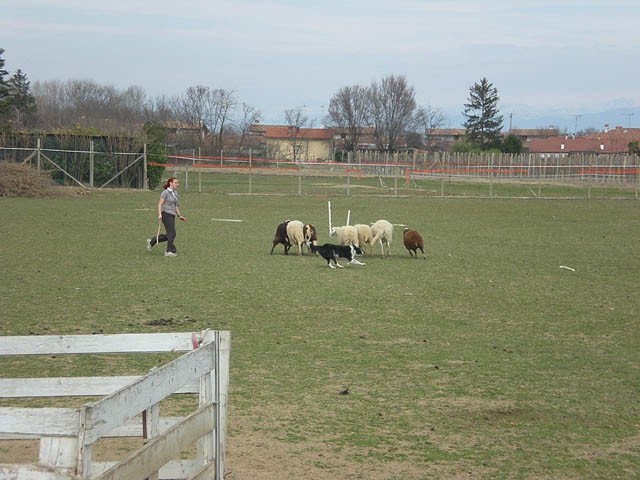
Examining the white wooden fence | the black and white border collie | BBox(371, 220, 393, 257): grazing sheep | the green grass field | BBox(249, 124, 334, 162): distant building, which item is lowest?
the green grass field

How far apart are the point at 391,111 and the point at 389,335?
104644 mm

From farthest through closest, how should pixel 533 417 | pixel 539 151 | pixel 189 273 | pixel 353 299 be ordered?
1. pixel 539 151
2. pixel 189 273
3. pixel 353 299
4. pixel 533 417

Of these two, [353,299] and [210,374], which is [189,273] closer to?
[353,299]

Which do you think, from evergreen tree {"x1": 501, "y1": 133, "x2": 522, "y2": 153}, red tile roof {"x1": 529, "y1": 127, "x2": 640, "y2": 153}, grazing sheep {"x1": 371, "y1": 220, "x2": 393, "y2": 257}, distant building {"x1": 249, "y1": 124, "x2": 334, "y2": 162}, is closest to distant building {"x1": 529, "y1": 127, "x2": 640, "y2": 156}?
red tile roof {"x1": 529, "y1": 127, "x2": 640, "y2": 153}

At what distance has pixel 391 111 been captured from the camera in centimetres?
11512

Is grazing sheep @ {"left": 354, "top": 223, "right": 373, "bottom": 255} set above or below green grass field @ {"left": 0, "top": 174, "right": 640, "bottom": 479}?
above

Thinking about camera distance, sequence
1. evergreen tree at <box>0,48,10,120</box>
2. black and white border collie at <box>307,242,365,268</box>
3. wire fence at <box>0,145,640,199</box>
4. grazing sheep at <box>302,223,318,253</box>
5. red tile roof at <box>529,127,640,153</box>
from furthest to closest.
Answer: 1. red tile roof at <box>529,127,640,153</box>
2. evergreen tree at <box>0,48,10,120</box>
3. wire fence at <box>0,145,640,199</box>
4. grazing sheep at <box>302,223,318,253</box>
5. black and white border collie at <box>307,242,365,268</box>

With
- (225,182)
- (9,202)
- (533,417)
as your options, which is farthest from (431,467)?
(225,182)

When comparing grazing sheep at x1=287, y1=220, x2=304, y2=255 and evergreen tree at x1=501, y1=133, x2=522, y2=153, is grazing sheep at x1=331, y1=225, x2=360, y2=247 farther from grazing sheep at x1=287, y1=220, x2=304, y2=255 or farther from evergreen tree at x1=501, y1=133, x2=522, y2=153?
evergreen tree at x1=501, y1=133, x2=522, y2=153

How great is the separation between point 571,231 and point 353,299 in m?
16.3

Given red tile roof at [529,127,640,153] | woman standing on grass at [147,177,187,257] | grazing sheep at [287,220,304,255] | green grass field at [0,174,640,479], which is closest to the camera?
green grass field at [0,174,640,479]

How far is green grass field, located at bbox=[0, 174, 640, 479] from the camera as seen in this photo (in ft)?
25.1

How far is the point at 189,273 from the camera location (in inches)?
709

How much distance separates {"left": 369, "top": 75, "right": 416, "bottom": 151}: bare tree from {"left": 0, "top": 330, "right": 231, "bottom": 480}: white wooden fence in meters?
108
